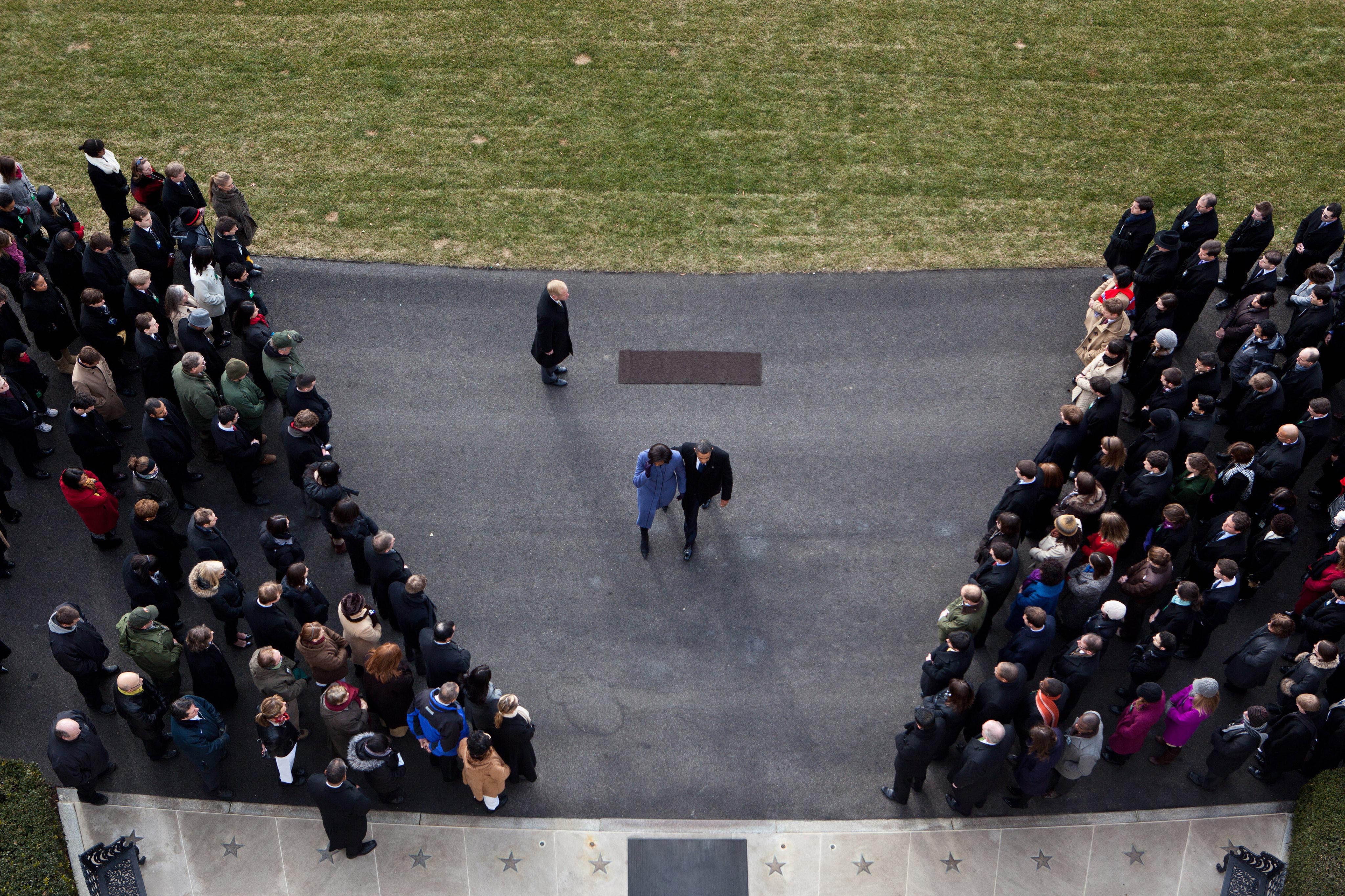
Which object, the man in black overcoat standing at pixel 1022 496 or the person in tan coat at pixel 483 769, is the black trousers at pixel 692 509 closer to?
the man in black overcoat standing at pixel 1022 496

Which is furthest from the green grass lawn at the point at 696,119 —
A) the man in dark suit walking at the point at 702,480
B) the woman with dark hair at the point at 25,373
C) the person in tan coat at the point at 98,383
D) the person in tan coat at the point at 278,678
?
the person in tan coat at the point at 278,678

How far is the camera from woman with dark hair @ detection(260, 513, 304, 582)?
33.1 feet

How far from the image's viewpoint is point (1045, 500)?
1121cm

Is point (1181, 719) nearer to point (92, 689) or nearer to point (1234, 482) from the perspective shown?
point (1234, 482)

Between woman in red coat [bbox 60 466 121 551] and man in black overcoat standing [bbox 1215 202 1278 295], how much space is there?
511 inches

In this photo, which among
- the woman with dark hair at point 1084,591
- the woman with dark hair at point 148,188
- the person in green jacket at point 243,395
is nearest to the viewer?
the woman with dark hair at point 1084,591

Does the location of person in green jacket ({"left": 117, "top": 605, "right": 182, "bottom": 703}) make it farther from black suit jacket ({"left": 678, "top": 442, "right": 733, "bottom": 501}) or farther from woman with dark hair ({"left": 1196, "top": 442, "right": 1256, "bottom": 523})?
woman with dark hair ({"left": 1196, "top": 442, "right": 1256, "bottom": 523})

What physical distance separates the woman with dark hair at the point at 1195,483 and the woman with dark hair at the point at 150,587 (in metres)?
9.98

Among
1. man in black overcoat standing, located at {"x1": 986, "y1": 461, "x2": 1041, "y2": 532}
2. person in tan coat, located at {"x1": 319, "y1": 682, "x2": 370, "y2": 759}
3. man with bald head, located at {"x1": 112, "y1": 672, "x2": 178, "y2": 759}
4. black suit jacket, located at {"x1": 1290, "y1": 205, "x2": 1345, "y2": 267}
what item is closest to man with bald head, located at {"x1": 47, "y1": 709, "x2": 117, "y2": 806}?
man with bald head, located at {"x1": 112, "y1": 672, "x2": 178, "y2": 759}

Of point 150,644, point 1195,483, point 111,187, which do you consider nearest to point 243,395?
point 150,644

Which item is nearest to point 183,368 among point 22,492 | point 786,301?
point 22,492

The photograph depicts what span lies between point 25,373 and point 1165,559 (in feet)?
39.1

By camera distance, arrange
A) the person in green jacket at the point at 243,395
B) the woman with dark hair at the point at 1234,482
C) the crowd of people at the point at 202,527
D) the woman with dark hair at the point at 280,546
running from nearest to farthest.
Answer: the crowd of people at the point at 202,527
the woman with dark hair at the point at 280,546
the woman with dark hair at the point at 1234,482
the person in green jacket at the point at 243,395

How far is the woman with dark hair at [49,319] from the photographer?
38.9ft
